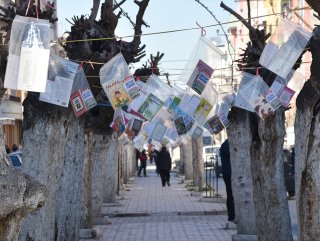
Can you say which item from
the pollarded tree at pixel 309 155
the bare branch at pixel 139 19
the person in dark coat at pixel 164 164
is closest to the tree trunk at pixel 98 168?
the bare branch at pixel 139 19

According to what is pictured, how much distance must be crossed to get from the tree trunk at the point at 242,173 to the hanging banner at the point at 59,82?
16.2ft

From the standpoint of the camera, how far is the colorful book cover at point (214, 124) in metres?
17.3

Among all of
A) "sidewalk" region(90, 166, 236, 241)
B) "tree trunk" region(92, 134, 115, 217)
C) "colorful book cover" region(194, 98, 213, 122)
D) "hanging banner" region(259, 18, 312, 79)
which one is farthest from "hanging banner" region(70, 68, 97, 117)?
"tree trunk" region(92, 134, 115, 217)

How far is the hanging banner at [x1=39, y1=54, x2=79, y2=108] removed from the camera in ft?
39.5

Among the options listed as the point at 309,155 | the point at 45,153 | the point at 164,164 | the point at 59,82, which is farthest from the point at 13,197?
the point at 164,164

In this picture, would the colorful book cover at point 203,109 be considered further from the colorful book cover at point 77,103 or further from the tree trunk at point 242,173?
the colorful book cover at point 77,103

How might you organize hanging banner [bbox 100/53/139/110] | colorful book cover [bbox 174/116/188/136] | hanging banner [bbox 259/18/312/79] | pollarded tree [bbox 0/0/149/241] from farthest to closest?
colorful book cover [bbox 174/116/188/136]
hanging banner [bbox 100/53/139/110]
pollarded tree [bbox 0/0/149/241]
hanging banner [bbox 259/18/312/79]

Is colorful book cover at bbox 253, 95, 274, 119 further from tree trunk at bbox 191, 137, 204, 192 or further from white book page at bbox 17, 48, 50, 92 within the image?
tree trunk at bbox 191, 137, 204, 192

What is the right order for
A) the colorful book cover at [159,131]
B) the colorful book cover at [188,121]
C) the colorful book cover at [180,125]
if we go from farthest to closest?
the colorful book cover at [159,131], the colorful book cover at [180,125], the colorful book cover at [188,121]

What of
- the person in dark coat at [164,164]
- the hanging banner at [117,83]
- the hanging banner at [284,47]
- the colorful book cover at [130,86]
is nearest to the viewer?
the hanging banner at [284,47]

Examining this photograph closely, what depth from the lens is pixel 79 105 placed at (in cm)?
1367

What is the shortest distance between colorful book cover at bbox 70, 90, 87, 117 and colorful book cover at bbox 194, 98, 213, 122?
3211mm

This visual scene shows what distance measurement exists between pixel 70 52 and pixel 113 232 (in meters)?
6.65

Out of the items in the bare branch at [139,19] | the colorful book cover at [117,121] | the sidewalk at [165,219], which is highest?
the bare branch at [139,19]
